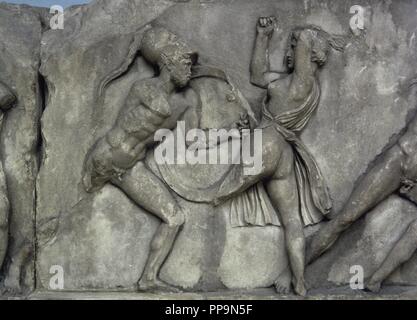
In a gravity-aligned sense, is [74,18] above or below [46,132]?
above

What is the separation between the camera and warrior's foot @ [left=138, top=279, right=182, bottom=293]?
5637 mm

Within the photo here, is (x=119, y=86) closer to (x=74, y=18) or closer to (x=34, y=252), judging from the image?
(x=74, y=18)

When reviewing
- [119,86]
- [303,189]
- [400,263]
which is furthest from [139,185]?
[400,263]

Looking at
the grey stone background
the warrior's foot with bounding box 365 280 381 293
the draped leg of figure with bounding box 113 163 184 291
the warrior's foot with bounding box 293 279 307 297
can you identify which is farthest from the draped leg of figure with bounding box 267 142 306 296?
the draped leg of figure with bounding box 113 163 184 291

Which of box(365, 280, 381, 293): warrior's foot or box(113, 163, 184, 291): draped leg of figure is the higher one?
box(113, 163, 184, 291): draped leg of figure

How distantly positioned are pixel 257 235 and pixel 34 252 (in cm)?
163

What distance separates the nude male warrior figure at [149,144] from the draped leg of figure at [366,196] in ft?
3.38

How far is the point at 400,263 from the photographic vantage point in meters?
5.63

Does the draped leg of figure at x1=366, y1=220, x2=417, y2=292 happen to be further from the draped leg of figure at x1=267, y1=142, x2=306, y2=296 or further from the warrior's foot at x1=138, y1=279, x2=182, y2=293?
the warrior's foot at x1=138, y1=279, x2=182, y2=293

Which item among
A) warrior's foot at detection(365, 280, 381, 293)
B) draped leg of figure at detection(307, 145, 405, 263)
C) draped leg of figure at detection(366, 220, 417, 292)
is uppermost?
draped leg of figure at detection(307, 145, 405, 263)

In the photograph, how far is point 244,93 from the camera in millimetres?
5867

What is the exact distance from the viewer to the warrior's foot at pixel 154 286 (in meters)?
5.64

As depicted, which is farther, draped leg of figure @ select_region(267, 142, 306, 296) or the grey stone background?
the grey stone background

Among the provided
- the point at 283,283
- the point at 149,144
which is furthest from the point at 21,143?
the point at 283,283
